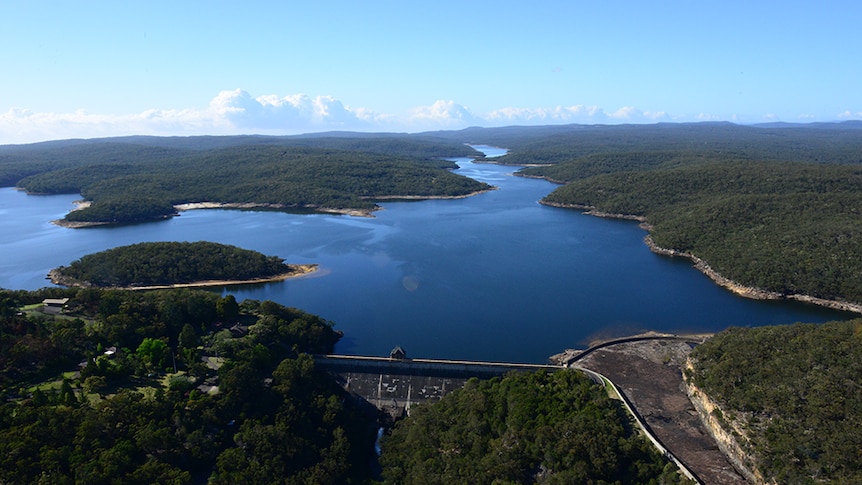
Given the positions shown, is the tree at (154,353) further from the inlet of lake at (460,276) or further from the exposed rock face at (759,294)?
the exposed rock face at (759,294)

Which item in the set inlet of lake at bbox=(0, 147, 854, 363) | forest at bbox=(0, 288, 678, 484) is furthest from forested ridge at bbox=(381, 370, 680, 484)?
inlet of lake at bbox=(0, 147, 854, 363)

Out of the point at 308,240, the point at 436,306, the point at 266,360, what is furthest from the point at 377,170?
the point at 266,360

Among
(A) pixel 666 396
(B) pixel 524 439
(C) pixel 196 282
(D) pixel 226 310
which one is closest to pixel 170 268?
(C) pixel 196 282

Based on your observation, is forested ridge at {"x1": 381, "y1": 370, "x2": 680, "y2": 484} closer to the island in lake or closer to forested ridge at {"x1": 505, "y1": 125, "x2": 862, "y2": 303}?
the island in lake

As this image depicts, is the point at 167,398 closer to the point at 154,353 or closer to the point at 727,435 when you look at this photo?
the point at 154,353

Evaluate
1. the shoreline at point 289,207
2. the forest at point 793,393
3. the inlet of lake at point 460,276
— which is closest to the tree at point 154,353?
the inlet of lake at point 460,276
